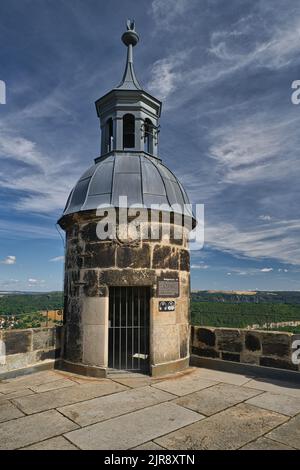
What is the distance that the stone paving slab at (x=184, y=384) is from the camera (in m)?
5.59

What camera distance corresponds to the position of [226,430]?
157 inches

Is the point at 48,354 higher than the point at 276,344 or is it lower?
lower

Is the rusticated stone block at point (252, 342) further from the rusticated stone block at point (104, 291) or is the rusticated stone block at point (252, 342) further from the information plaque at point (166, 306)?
the rusticated stone block at point (104, 291)

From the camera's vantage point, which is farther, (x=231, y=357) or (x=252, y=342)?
(x=231, y=357)

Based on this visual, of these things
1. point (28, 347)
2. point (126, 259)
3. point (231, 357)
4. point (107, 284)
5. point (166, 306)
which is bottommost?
point (231, 357)

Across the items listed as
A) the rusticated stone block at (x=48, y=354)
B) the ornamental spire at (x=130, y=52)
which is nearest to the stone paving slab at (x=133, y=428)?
the rusticated stone block at (x=48, y=354)

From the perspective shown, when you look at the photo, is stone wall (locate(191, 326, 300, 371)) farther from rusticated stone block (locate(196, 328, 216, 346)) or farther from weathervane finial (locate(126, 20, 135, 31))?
weathervane finial (locate(126, 20, 135, 31))

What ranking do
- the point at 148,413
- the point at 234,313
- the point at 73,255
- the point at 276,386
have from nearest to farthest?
the point at 148,413 < the point at 276,386 < the point at 73,255 < the point at 234,313

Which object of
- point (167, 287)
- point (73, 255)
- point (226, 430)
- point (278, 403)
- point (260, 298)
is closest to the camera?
point (226, 430)

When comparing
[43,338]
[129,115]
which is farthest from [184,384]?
[129,115]

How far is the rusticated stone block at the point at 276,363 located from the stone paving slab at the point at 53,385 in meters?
3.55

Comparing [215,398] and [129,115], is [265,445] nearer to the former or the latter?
[215,398]

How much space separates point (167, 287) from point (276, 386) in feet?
8.46

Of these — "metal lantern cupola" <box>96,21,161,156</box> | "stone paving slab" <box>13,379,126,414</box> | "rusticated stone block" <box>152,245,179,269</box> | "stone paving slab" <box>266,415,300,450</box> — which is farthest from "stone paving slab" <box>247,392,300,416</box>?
"metal lantern cupola" <box>96,21,161,156</box>
